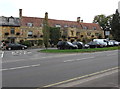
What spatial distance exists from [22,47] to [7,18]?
16.4 meters

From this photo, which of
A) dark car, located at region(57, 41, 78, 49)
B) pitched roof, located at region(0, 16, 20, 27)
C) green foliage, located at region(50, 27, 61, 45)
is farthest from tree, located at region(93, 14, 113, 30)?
dark car, located at region(57, 41, 78, 49)

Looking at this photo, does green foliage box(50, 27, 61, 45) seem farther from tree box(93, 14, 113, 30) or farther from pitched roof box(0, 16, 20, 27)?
tree box(93, 14, 113, 30)

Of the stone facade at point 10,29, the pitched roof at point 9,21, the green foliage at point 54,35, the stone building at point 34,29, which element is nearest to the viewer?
the stone facade at point 10,29

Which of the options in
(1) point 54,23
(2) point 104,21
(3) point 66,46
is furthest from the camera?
(2) point 104,21

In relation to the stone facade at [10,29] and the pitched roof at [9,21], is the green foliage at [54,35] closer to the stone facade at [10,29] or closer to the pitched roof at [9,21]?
the stone facade at [10,29]

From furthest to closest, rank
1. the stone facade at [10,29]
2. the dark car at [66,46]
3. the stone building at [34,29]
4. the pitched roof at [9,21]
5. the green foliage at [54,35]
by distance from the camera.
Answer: the green foliage at [54,35], the stone building at [34,29], the pitched roof at [9,21], the stone facade at [10,29], the dark car at [66,46]

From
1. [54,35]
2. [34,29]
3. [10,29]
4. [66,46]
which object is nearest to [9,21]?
[10,29]

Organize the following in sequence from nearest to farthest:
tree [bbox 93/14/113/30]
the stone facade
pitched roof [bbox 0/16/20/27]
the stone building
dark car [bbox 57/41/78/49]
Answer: dark car [bbox 57/41/78/49] → the stone facade → pitched roof [bbox 0/16/20/27] → the stone building → tree [bbox 93/14/113/30]

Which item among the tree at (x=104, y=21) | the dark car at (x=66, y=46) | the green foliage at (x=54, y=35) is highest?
the tree at (x=104, y=21)

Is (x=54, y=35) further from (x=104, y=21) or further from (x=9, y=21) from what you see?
(x=104, y=21)

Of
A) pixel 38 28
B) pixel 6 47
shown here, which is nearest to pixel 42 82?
pixel 6 47

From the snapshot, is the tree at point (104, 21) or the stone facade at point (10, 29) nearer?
the stone facade at point (10, 29)

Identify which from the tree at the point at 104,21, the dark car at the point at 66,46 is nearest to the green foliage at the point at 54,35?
the dark car at the point at 66,46

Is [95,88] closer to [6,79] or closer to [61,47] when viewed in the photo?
[6,79]
